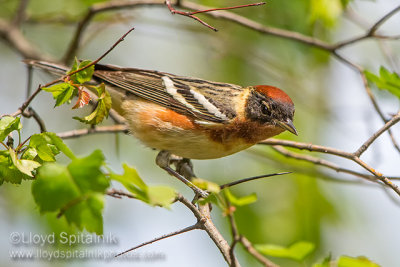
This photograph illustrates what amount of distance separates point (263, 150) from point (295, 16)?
1878 mm

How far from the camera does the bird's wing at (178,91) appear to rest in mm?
4965

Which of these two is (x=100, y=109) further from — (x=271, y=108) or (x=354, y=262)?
(x=354, y=262)

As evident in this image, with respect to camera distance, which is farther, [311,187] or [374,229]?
[374,229]

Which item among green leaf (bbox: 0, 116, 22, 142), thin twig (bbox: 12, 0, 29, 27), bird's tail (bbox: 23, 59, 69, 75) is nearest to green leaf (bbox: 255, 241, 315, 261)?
green leaf (bbox: 0, 116, 22, 142)

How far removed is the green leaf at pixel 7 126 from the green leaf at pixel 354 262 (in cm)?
227

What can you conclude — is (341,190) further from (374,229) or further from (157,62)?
(157,62)

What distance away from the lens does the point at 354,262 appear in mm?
3051

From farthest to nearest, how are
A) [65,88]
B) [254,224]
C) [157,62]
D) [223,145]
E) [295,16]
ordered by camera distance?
[157,62]
[254,224]
[295,16]
[223,145]
[65,88]

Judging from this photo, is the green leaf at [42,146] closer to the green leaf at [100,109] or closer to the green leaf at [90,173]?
the green leaf at [100,109]

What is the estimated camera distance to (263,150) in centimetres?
591

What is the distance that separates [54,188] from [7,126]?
33.3 inches

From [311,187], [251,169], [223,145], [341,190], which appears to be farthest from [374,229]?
[223,145]

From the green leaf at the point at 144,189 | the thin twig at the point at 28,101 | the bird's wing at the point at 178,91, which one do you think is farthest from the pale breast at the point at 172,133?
the green leaf at the point at 144,189

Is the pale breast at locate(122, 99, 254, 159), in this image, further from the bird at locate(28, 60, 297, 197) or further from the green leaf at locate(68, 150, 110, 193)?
the green leaf at locate(68, 150, 110, 193)
